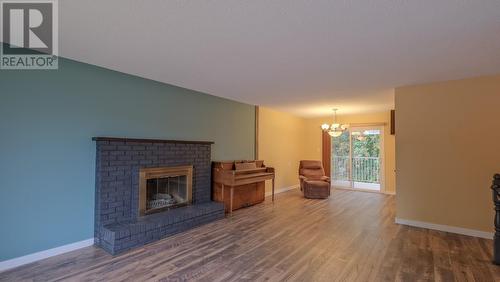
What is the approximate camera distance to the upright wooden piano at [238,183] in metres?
4.59

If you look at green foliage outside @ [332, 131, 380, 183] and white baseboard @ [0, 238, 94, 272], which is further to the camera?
green foliage outside @ [332, 131, 380, 183]

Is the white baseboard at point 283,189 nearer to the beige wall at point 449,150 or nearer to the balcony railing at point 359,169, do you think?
the balcony railing at point 359,169

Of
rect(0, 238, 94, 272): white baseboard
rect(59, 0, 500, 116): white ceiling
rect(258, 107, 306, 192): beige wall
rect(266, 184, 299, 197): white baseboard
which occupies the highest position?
rect(59, 0, 500, 116): white ceiling

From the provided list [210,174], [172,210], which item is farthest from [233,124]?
[172,210]

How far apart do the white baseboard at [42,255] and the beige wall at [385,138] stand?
22.0ft

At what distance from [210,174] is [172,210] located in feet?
3.63

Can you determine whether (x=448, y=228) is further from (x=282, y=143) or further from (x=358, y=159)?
(x=282, y=143)

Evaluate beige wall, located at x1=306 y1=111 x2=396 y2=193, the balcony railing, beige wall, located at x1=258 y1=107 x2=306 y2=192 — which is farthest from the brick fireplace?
the balcony railing

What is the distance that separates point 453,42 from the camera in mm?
2408

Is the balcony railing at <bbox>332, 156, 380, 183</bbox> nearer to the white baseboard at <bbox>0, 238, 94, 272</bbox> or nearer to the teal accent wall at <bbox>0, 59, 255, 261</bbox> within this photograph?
the teal accent wall at <bbox>0, 59, 255, 261</bbox>

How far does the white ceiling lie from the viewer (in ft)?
6.10

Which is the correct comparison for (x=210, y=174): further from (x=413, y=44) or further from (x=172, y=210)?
(x=413, y=44)

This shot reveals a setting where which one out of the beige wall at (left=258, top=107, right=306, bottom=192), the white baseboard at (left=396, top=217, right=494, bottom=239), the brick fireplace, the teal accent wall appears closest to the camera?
the teal accent wall

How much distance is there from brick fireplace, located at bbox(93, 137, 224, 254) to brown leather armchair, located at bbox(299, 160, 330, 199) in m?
2.73
